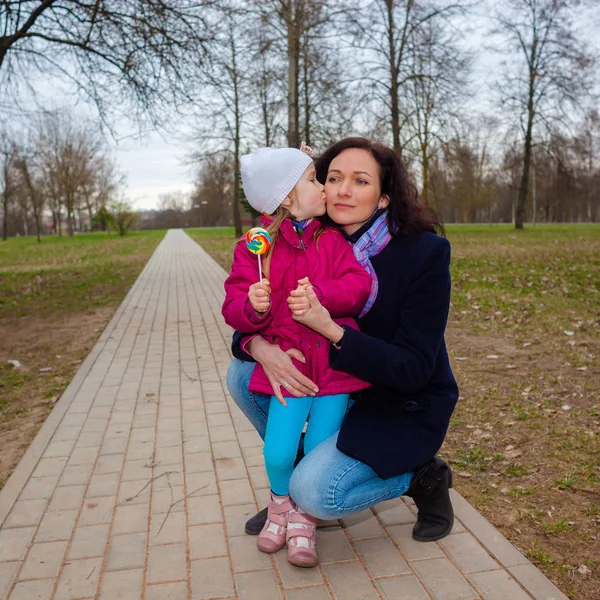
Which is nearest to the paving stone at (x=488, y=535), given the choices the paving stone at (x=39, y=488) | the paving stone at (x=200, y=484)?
the paving stone at (x=200, y=484)

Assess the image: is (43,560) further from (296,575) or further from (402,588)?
(402,588)

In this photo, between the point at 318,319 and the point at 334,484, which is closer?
the point at 318,319

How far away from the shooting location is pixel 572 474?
12.9 feet

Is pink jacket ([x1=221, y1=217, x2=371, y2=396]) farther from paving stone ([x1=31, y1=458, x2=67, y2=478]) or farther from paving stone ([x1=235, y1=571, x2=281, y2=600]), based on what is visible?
paving stone ([x1=31, y1=458, x2=67, y2=478])

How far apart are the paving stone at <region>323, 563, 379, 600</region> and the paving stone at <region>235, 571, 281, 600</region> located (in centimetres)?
24

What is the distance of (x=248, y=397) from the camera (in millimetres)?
3244

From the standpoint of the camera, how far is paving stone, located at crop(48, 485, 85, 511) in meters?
3.65

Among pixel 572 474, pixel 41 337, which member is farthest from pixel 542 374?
pixel 41 337

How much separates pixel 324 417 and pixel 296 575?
2.26 feet

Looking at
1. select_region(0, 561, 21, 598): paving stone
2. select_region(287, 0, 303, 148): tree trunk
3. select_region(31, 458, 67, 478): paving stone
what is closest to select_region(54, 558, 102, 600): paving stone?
select_region(0, 561, 21, 598): paving stone

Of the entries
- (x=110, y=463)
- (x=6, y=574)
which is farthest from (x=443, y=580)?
(x=110, y=463)

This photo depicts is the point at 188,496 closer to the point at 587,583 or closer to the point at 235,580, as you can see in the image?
the point at 235,580

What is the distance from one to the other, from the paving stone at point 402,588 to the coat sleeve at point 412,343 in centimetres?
80

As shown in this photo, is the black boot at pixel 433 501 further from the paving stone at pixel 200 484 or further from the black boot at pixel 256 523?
the paving stone at pixel 200 484
